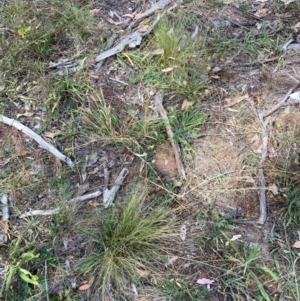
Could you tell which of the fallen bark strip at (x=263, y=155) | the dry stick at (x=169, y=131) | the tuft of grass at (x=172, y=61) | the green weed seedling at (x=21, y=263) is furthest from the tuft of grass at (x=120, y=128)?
the green weed seedling at (x=21, y=263)

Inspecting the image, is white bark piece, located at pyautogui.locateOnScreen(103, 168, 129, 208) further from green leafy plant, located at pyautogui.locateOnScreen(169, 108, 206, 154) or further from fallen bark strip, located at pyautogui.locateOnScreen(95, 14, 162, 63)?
fallen bark strip, located at pyautogui.locateOnScreen(95, 14, 162, 63)

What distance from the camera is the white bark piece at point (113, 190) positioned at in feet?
7.91

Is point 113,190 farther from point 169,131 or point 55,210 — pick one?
point 169,131

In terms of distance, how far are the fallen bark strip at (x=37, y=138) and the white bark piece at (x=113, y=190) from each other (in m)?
0.27

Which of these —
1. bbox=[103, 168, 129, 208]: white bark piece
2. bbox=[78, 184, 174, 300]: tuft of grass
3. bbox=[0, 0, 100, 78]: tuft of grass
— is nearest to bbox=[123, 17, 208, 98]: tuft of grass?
bbox=[0, 0, 100, 78]: tuft of grass

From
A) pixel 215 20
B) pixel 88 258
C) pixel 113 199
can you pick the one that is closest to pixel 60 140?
pixel 113 199

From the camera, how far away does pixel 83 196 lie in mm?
2447

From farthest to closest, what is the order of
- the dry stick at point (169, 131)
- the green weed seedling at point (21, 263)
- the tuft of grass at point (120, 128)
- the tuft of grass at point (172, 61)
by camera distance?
1. the tuft of grass at point (172, 61)
2. the tuft of grass at point (120, 128)
3. the dry stick at point (169, 131)
4. the green weed seedling at point (21, 263)

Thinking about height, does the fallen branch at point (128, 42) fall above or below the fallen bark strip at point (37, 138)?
above

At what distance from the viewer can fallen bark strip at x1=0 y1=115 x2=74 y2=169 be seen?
2576mm

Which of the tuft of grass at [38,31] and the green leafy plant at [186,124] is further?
the tuft of grass at [38,31]

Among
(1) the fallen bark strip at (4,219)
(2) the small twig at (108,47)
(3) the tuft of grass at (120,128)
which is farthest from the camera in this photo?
(2) the small twig at (108,47)

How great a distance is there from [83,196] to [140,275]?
0.55m

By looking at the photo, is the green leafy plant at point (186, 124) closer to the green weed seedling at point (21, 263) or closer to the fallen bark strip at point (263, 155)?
the fallen bark strip at point (263, 155)
